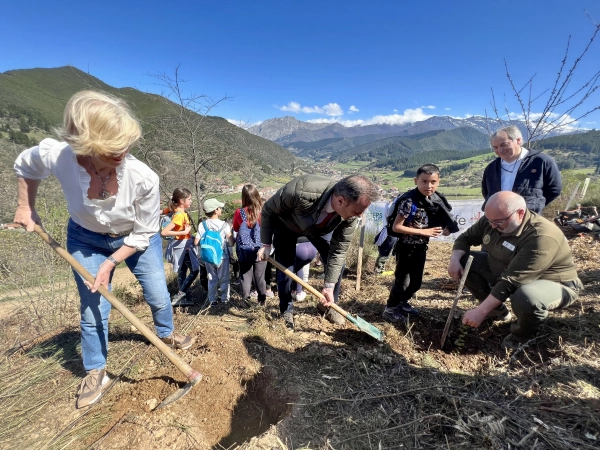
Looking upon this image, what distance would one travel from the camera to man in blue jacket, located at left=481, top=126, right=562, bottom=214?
3.06m

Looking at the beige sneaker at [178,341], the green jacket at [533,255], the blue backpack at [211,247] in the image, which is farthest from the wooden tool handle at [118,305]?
the green jacket at [533,255]

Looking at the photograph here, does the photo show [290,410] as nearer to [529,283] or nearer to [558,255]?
[529,283]

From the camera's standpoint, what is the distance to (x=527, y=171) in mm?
3111

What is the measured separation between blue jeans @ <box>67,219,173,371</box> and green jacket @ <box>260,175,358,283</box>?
1.04m

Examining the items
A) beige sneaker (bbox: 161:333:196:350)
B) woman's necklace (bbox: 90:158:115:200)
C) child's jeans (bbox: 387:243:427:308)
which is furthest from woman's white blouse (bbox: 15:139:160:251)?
child's jeans (bbox: 387:243:427:308)

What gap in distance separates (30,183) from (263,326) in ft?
7.32

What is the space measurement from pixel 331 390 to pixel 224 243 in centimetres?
250

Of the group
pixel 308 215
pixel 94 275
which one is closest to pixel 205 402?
pixel 94 275

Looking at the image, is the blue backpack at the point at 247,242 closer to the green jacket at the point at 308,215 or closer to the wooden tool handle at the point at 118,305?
the green jacket at the point at 308,215

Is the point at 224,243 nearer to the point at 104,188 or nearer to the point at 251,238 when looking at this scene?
the point at 251,238

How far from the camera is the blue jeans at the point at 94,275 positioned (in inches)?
77.7

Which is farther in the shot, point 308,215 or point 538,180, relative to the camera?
point 538,180

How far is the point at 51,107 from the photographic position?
189ft

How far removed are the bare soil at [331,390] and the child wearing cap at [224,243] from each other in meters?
0.90
